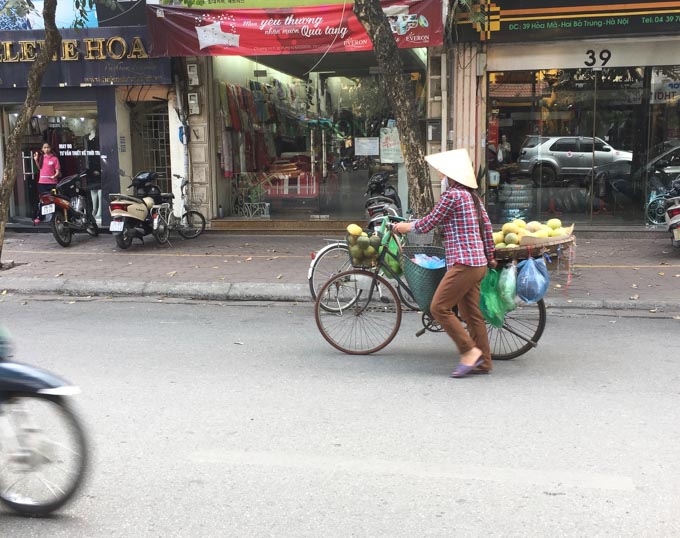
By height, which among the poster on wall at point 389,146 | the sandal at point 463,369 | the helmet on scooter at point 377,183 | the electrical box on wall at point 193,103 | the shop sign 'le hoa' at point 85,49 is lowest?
the sandal at point 463,369

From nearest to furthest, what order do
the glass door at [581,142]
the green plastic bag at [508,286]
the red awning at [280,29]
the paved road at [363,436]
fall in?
1. the paved road at [363,436]
2. the green plastic bag at [508,286]
3. the red awning at [280,29]
4. the glass door at [581,142]

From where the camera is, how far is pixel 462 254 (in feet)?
17.5

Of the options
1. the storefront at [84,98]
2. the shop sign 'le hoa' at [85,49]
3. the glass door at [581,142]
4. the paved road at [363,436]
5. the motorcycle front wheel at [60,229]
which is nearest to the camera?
the paved road at [363,436]

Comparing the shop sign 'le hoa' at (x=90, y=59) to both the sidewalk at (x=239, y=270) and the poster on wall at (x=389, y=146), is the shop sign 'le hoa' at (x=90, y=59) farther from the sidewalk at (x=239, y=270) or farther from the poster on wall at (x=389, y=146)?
the poster on wall at (x=389, y=146)

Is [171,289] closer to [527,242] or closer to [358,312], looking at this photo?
[358,312]

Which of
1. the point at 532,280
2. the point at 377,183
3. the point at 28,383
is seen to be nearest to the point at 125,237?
the point at 377,183

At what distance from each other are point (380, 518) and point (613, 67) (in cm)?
1094

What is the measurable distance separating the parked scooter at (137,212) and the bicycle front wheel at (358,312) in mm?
6221

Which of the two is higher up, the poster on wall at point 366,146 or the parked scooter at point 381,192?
the poster on wall at point 366,146

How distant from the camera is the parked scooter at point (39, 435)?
3.19 metres

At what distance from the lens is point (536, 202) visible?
12992 millimetres

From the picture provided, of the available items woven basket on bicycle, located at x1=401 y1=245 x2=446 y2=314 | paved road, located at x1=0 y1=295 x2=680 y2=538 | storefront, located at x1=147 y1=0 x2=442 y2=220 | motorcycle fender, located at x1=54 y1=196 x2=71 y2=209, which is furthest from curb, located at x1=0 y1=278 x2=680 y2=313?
storefront, located at x1=147 y1=0 x2=442 y2=220

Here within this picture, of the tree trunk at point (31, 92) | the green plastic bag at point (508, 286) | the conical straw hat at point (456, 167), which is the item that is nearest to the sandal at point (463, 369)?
the green plastic bag at point (508, 286)

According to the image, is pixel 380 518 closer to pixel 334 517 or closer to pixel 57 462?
pixel 334 517
